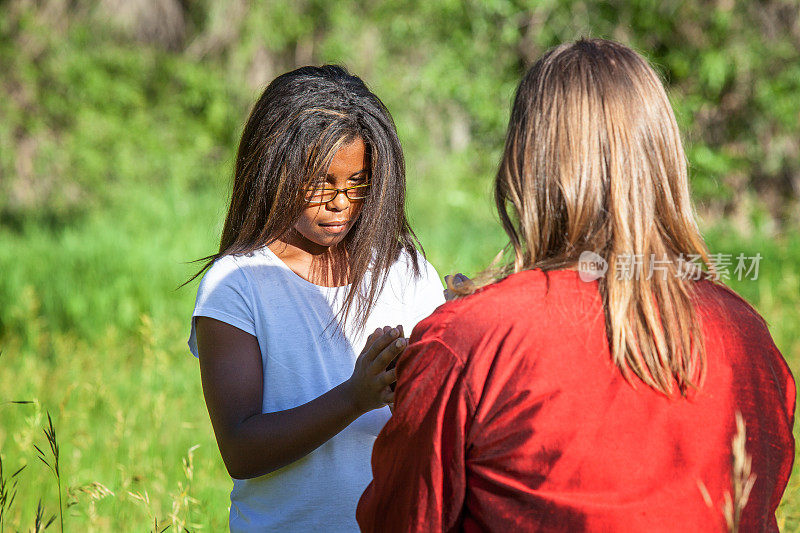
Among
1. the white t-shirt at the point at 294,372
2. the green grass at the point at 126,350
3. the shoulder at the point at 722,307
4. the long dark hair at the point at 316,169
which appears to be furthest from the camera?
the green grass at the point at 126,350

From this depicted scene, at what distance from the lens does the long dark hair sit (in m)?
1.81

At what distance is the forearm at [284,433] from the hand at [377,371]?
33 mm

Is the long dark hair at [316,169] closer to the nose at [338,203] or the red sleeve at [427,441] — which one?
the nose at [338,203]

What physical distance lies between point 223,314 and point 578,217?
79cm

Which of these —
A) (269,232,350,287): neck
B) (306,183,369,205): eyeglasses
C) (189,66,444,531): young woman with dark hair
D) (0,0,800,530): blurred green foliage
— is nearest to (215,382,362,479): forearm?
(189,66,444,531): young woman with dark hair

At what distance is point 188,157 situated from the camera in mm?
12680

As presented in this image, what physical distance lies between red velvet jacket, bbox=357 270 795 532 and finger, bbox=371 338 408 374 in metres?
0.10

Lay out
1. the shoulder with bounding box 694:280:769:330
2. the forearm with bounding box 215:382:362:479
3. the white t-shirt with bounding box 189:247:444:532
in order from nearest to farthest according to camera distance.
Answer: the shoulder with bounding box 694:280:769:330
the forearm with bounding box 215:382:362:479
the white t-shirt with bounding box 189:247:444:532

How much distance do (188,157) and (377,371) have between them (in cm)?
1191

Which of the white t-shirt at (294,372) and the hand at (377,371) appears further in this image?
the white t-shirt at (294,372)

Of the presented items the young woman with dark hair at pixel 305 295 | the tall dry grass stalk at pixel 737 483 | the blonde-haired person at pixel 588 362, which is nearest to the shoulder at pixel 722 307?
the blonde-haired person at pixel 588 362

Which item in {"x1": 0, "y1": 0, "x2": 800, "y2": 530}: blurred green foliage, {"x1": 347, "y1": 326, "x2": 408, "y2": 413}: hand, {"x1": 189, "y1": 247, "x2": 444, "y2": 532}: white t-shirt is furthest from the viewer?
{"x1": 0, "y1": 0, "x2": 800, "y2": 530}: blurred green foliage

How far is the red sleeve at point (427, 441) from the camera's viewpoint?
121 cm

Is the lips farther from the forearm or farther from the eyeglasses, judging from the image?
the forearm
